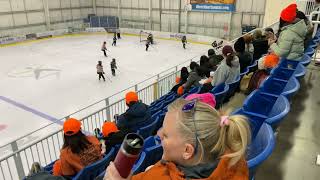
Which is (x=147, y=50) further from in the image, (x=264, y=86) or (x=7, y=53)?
(x=264, y=86)

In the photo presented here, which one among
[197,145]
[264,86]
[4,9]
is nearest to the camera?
[197,145]

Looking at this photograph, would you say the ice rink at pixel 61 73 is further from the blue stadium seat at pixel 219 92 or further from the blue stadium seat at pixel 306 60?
the blue stadium seat at pixel 306 60

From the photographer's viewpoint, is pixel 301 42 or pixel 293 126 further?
pixel 301 42

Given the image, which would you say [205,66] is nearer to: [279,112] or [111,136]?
[111,136]

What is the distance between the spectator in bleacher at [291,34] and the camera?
471 cm

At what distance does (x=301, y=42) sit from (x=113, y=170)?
469cm

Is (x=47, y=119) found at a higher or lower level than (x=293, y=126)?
lower

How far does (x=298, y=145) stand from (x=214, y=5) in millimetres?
22178

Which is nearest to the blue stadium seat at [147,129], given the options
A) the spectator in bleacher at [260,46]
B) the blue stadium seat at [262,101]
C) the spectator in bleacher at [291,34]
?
the blue stadium seat at [262,101]

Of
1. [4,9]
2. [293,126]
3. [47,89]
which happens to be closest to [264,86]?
[293,126]

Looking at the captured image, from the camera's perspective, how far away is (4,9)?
23.3 metres

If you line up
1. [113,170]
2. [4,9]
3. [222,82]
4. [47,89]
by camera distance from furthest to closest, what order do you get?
[4,9]
[47,89]
[222,82]
[113,170]

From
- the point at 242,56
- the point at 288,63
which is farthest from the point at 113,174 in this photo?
the point at 242,56

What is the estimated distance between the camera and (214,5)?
934 inches
